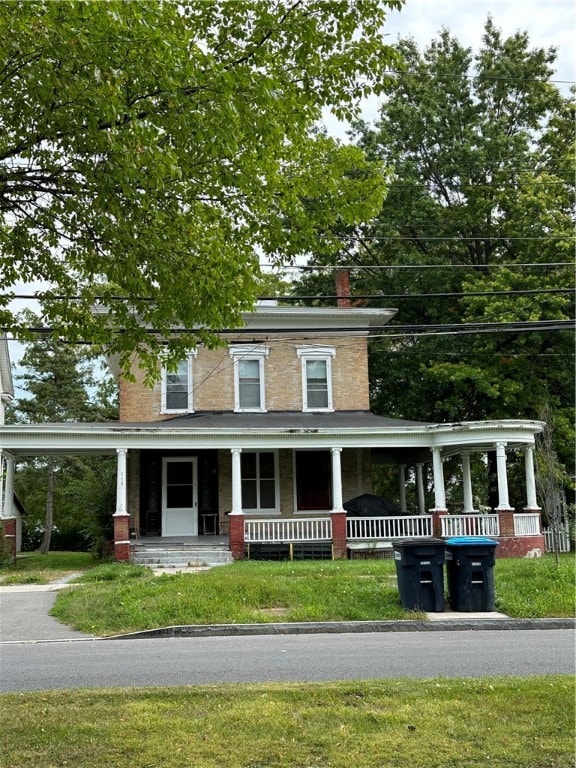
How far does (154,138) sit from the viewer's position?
6195mm

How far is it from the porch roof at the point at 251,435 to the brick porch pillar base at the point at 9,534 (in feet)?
6.47

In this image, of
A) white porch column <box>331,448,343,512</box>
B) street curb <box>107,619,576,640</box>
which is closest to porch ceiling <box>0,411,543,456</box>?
white porch column <box>331,448,343,512</box>

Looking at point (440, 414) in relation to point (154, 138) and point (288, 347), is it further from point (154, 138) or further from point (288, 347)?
point (154, 138)

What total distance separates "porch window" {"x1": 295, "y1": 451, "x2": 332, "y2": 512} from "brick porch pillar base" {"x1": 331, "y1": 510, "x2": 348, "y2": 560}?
3.10 m

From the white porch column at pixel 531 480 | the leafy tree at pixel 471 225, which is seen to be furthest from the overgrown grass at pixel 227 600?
the leafy tree at pixel 471 225

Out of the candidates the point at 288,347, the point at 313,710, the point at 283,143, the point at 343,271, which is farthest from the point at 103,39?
the point at 343,271

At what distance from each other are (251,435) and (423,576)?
31.8 feet

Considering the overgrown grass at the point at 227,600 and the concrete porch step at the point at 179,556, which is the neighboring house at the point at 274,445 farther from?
the overgrown grass at the point at 227,600

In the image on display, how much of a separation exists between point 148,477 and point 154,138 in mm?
19000

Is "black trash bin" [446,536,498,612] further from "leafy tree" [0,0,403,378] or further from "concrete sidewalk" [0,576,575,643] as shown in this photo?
"leafy tree" [0,0,403,378]

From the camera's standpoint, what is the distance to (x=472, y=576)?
496 inches

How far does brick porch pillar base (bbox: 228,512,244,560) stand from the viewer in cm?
2091

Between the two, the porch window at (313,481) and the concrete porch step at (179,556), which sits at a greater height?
the porch window at (313,481)

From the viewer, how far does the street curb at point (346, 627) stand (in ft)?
38.1
